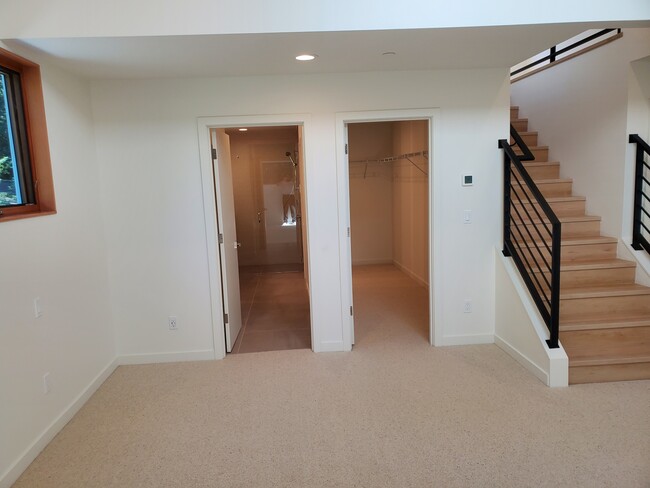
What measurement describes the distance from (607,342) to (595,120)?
6.75 ft

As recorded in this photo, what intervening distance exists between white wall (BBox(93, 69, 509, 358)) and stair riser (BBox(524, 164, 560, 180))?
3.61 feet

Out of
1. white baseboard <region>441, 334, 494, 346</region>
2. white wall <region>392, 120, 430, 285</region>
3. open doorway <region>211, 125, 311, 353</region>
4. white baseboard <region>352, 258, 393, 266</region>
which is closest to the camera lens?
white baseboard <region>441, 334, 494, 346</region>

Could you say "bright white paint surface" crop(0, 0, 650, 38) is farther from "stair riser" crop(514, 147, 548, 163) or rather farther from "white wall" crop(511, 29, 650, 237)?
"stair riser" crop(514, 147, 548, 163)

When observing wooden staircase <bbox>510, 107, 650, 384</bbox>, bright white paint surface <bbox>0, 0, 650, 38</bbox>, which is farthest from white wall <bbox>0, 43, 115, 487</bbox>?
wooden staircase <bbox>510, 107, 650, 384</bbox>

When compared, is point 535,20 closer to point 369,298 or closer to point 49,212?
point 49,212

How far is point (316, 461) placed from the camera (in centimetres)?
241

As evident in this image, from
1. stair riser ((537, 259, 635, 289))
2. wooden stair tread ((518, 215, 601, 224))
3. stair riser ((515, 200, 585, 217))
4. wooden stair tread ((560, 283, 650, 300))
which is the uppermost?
stair riser ((515, 200, 585, 217))

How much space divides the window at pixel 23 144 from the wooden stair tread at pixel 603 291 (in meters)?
3.75

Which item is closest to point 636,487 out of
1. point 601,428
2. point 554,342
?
point 601,428

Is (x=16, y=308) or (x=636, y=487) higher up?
(x=16, y=308)

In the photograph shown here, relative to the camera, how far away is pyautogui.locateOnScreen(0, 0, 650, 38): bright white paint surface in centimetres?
249

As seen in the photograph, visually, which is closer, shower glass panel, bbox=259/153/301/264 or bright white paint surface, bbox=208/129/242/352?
bright white paint surface, bbox=208/129/242/352

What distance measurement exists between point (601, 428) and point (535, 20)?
2.39m

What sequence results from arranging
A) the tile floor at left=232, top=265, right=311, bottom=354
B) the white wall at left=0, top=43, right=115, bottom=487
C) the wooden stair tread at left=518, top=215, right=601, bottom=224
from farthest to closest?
the tile floor at left=232, top=265, right=311, bottom=354, the wooden stair tread at left=518, top=215, right=601, bottom=224, the white wall at left=0, top=43, right=115, bottom=487
